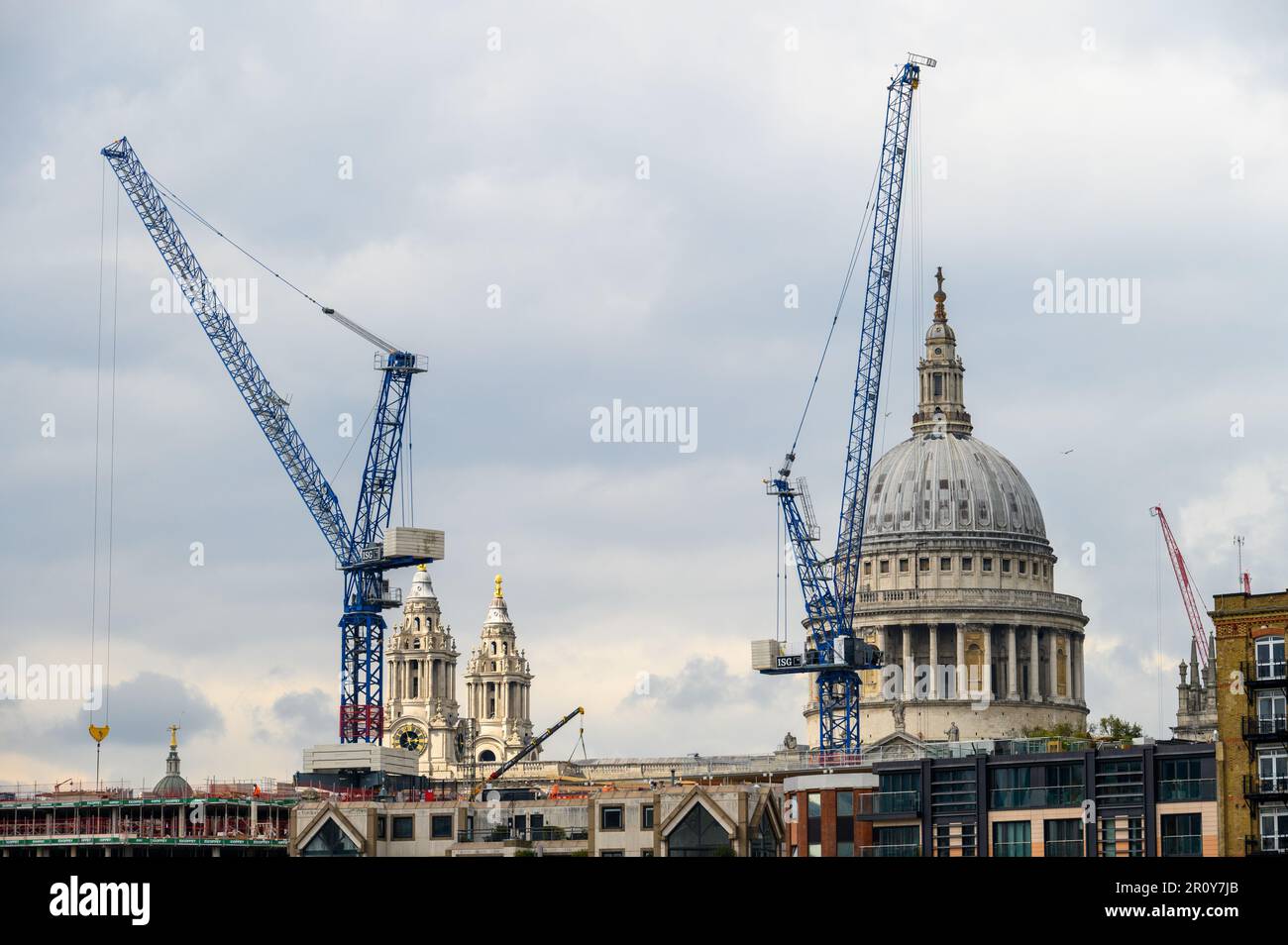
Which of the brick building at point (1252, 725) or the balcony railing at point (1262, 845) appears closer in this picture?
the balcony railing at point (1262, 845)

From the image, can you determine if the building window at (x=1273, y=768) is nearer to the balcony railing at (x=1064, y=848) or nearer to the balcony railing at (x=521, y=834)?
the balcony railing at (x=1064, y=848)

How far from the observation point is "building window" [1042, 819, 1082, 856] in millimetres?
147750

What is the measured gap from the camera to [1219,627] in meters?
140

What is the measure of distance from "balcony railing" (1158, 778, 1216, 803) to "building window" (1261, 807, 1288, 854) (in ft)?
19.3

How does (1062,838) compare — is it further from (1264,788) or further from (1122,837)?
(1264,788)

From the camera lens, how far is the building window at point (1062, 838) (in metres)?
148

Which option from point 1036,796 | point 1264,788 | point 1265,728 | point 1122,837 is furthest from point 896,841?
point 1265,728

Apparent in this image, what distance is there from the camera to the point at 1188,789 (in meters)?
144

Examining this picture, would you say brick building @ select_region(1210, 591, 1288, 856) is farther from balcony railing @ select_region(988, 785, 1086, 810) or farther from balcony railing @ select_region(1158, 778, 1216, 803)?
balcony railing @ select_region(988, 785, 1086, 810)

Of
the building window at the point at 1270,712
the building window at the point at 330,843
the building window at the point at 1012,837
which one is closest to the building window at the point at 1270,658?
the building window at the point at 1270,712

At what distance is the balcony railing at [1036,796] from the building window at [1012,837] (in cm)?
104
